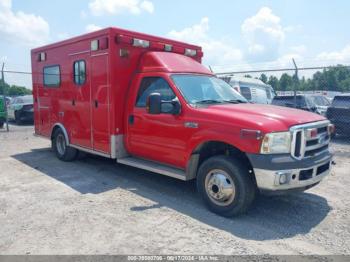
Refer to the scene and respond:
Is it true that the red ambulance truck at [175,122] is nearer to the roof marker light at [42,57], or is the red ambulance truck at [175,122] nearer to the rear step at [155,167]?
the rear step at [155,167]

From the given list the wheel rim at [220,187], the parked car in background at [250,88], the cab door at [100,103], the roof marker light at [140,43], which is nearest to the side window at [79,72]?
the cab door at [100,103]

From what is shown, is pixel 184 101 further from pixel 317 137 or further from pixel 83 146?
pixel 83 146

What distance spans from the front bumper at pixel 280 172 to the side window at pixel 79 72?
14.1 feet

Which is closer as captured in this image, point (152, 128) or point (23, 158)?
point (152, 128)

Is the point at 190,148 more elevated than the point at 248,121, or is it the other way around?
the point at 248,121

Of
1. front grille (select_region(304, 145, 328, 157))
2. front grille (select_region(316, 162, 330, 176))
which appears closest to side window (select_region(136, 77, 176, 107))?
front grille (select_region(304, 145, 328, 157))

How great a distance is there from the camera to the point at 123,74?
605cm

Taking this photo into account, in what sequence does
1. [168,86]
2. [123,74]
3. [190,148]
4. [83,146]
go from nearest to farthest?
1. [190,148]
2. [168,86]
3. [123,74]
4. [83,146]

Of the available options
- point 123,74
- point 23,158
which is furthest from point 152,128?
point 23,158

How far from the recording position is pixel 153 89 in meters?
5.60

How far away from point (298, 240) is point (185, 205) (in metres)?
1.74

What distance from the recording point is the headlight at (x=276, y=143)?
4.02 meters

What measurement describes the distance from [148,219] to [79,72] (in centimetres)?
399

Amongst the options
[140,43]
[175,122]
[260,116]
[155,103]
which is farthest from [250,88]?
→ [260,116]
